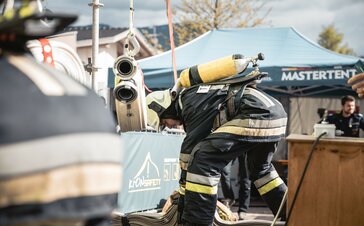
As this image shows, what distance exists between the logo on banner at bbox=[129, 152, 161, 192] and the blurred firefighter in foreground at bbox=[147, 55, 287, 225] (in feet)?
3.94

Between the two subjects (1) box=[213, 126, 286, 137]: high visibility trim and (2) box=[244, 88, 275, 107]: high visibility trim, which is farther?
(2) box=[244, 88, 275, 107]: high visibility trim

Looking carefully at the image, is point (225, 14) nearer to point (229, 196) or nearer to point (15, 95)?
point (229, 196)

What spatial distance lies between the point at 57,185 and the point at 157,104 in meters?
4.05

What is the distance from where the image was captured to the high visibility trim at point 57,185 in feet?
4.35

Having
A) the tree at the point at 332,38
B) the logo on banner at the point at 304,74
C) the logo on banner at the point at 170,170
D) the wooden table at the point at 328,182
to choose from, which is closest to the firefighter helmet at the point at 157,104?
the wooden table at the point at 328,182

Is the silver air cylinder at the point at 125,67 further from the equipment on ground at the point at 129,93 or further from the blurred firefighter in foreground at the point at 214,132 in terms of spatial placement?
the blurred firefighter in foreground at the point at 214,132

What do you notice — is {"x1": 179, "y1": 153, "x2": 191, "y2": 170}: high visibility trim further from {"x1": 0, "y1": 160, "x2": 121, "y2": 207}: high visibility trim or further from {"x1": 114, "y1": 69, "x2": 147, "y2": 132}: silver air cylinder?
{"x1": 0, "y1": 160, "x2": 121, "y2": 207}: high visibility trim

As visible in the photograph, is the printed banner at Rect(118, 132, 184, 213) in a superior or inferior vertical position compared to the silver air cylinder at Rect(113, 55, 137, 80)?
inferior

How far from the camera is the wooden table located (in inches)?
143

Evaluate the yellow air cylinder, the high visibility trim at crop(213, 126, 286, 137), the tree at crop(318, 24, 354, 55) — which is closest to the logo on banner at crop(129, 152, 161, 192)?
the yellow air cylinder

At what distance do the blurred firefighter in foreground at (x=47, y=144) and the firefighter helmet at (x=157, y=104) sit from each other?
12.7 feet

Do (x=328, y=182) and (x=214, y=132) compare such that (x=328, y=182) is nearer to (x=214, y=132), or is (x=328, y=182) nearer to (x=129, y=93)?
(x=214, y=132)

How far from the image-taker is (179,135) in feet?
26.6

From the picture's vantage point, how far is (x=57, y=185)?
1.37 meters
